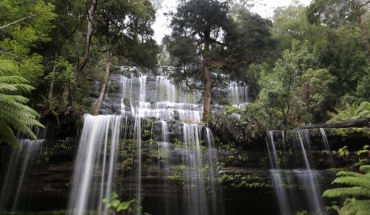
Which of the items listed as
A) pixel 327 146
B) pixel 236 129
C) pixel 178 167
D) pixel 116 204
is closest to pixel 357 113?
pixel 327 146

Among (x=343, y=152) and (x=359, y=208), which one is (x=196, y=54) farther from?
(x=359, y=208)

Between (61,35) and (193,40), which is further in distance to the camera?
(193,40)

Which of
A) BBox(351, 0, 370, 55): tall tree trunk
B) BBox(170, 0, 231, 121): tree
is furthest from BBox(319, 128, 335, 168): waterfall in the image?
BBox(351, 0, 370, 55): tall tree trunk

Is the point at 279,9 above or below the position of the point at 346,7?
above

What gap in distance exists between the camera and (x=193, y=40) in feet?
48.9

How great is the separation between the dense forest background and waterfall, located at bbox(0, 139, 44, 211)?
89 cm

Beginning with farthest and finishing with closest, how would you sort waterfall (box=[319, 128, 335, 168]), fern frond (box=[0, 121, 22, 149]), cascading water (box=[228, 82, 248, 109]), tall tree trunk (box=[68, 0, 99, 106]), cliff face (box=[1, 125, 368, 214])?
cascading water (box=[228, 82, 248, 109]) < waterfall (box=[319, 128, 335, 168]) < tall tree trunk (box=[68, 0, 99, 106]) < cliff face (box=[1, 125, 368, 214]) < fern frond (box=[0, 121, 22, 149])

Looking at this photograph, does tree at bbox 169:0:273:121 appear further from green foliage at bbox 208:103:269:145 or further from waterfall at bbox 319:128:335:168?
waterfall at bbox 319:128:335:168

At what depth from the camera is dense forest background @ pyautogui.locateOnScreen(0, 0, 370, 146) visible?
1016 cm

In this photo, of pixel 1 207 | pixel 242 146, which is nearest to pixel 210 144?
pixel 242 146

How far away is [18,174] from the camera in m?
9.35

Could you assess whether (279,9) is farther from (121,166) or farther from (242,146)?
(121,166)

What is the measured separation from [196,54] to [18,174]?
928 centimetres

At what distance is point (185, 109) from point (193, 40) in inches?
310
